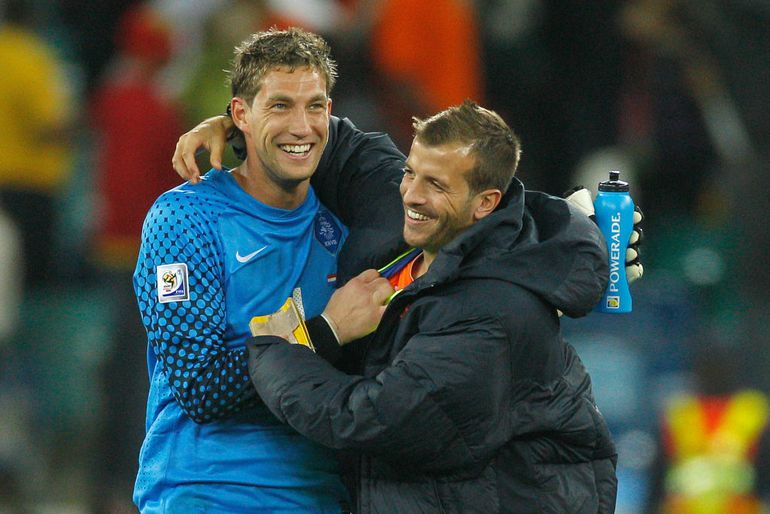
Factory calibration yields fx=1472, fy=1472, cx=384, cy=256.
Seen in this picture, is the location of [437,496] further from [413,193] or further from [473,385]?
[413,193]

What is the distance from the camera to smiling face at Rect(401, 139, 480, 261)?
11.4 ft

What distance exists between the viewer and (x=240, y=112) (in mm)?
3830

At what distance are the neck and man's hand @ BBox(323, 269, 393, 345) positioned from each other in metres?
0.32

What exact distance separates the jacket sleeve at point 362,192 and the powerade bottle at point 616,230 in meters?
0.53

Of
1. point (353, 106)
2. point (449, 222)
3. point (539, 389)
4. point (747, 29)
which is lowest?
point (539, 389)

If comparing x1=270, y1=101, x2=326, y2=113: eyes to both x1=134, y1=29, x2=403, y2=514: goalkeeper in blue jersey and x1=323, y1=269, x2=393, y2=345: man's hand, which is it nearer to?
x1=134, y1=29, x2=403, y2=514: goalkeeper in blue jersey

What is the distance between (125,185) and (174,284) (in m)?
3.55

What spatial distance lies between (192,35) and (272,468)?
3704 millimetres

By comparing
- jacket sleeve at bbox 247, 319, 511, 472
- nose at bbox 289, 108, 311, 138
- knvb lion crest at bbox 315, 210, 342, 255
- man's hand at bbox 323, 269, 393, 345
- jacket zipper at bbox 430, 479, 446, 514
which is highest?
nose at bbox 289, 108, 311, 138

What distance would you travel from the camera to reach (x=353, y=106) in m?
6.82

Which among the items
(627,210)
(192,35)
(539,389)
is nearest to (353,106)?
(192,35)

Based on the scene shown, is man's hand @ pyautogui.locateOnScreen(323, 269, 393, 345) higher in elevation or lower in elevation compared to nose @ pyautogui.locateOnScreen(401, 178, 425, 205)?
lower

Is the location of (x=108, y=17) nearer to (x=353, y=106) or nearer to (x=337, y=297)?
(x=353, y=106)

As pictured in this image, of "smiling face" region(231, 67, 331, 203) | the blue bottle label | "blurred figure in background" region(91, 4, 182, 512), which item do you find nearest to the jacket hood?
the blue bottle label
